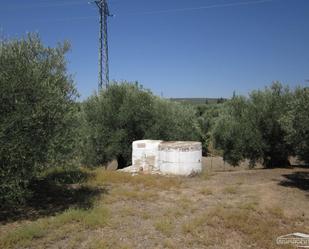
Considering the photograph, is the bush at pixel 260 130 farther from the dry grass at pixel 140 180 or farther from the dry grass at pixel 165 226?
the dry grass at pixel 165 226

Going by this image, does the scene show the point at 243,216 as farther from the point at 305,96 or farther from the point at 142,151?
the point at 142,151

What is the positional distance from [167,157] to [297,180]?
19.3ft

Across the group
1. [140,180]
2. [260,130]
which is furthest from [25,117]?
[260,130]

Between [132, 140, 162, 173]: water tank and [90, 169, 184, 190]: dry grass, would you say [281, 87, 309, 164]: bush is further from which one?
[132, 140, 162, 173]: water tank

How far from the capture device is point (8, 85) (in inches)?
371

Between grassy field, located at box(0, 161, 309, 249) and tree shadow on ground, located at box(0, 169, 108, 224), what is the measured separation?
3 centimetres

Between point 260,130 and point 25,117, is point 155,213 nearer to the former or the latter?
point 25,117

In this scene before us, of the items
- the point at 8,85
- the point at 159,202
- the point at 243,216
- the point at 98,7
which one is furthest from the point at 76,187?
the point at 98,7

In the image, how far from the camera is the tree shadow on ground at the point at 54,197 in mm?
10241

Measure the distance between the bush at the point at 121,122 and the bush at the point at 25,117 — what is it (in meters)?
9.68

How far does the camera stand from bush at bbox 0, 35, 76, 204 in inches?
361

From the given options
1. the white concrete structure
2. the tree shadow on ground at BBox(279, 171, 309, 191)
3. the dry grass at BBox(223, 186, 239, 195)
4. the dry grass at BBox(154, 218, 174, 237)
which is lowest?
the dry grass at BBox(154, 218, 174, 237)

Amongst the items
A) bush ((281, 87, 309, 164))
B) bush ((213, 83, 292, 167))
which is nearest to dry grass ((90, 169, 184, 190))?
bush ((281, 87, 309, 164))

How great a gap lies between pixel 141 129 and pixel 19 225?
41.0 feet
